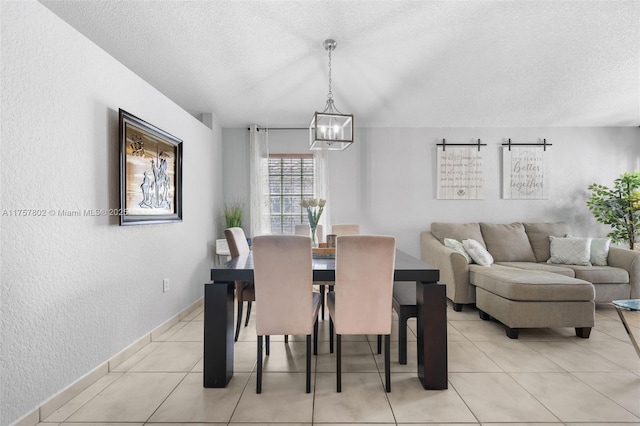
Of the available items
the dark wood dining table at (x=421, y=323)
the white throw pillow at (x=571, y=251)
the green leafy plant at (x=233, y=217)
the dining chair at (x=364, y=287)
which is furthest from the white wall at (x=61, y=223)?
the white throw pillow at (x=571, y=251)

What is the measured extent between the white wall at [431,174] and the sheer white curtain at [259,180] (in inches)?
6.2

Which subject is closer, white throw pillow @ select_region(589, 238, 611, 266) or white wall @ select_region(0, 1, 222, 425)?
white wall @ select_region(0, 1, 222, 425)

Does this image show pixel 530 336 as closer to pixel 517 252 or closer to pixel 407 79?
pixel 517 252

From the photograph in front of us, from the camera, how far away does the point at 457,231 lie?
4.38m

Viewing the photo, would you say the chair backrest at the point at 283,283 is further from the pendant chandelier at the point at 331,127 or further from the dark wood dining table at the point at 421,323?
the pendant chandelier at the point at 331,127

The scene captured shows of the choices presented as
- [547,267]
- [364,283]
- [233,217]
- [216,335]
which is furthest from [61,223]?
[547,267]

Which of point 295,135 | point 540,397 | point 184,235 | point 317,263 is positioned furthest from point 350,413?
point 295,135

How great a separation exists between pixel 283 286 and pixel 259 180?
307 cm

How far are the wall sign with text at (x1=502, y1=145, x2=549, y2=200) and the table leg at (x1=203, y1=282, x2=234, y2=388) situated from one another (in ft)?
14.7

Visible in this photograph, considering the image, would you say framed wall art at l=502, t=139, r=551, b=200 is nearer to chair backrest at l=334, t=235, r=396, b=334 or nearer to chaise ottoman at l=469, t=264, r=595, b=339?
chaise ottoman at l=469, t=264, r=595, b=339

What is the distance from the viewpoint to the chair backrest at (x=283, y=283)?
1.90m

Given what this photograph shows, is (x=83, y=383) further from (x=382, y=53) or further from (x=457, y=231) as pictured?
(x=457, y=231)

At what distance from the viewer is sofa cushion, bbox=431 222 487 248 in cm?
435

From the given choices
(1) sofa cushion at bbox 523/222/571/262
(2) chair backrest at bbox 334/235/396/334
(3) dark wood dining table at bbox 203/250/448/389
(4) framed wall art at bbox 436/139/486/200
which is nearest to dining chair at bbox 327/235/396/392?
(2) chair backrest at bbox 334/235/396/334
